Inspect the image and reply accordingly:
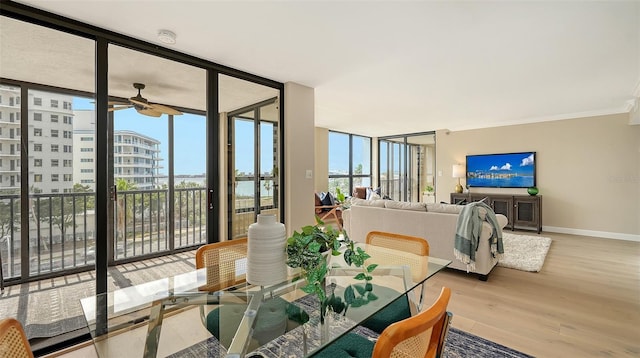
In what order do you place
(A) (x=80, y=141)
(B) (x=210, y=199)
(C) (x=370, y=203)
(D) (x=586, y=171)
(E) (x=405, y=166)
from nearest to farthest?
(A) (x=80, y=141) < (B) (x=210, y=199) < (C) (x=370, y=203) < (D) (x=586, y=171) < (E) (x=405, y=166)

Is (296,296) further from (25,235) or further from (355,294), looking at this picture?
(25,235)

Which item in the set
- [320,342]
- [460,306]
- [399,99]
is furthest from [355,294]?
[399,99]

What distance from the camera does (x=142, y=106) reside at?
121 inches

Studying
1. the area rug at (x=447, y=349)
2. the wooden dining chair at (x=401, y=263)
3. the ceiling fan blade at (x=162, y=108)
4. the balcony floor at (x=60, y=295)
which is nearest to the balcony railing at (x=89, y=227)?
the balcony floor at (x=60, y=295)

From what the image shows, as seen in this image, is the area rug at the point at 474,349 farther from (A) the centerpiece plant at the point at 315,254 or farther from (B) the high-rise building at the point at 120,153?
(B) the high-rise building at the point at 120,153

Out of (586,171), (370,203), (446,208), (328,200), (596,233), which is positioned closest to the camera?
(446,208)

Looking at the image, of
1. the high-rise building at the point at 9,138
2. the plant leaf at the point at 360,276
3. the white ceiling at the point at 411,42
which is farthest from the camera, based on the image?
the high-rise building at the point at 9,138

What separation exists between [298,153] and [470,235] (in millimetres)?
2222

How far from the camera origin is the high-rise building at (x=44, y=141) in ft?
8.52

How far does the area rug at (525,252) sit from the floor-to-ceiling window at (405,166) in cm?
322

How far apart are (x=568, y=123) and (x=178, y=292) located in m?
7.19

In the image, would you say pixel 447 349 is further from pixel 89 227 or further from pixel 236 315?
pixel 89 227

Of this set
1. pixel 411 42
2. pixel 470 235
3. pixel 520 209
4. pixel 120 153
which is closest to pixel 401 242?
pixel 470 235

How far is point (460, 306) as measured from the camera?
2609mm
